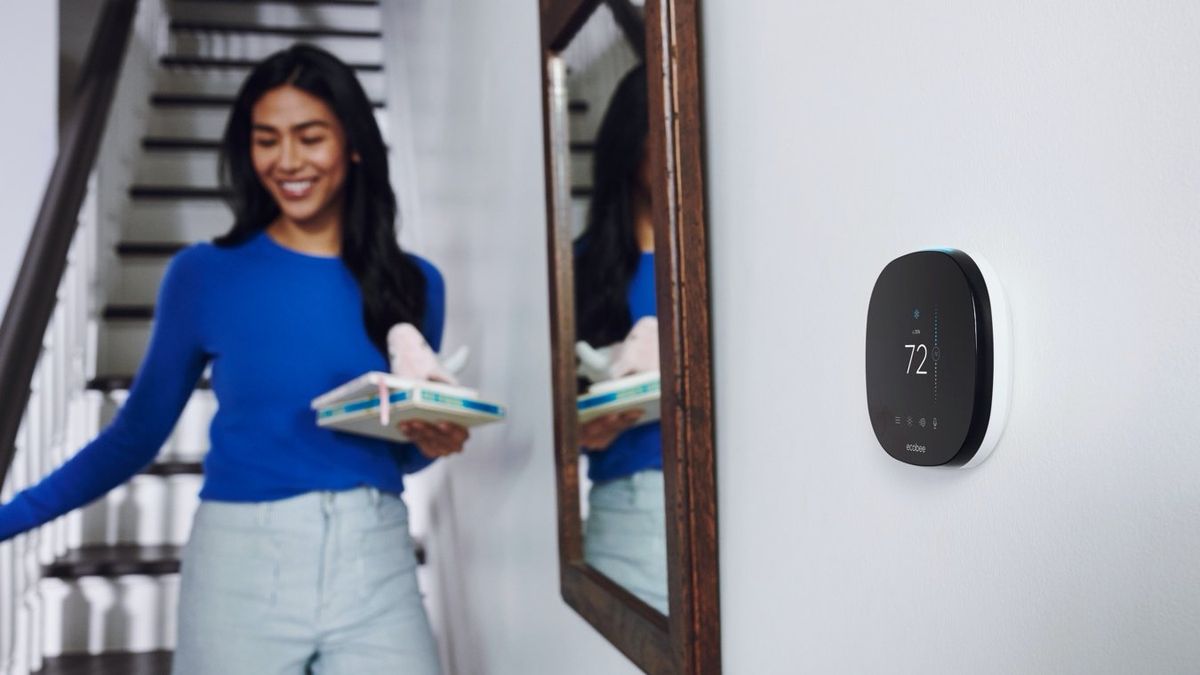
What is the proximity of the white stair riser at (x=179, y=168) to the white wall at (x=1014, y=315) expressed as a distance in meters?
3.39

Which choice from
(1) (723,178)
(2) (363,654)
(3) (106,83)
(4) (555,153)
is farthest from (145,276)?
(1) (723,178)

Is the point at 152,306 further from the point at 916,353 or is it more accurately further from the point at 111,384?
the point at 916,353

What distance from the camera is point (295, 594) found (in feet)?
5.06

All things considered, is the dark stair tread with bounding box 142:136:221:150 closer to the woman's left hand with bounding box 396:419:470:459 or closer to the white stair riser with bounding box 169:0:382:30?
the white stair riser with bounding box 169:0:382:30

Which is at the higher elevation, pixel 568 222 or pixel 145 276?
pixel 145 276

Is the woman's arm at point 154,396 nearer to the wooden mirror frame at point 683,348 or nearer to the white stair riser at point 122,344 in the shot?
the wooden mirror frame at point 683,348

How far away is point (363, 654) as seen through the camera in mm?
1569

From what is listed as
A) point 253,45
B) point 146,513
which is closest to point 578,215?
point 146,513

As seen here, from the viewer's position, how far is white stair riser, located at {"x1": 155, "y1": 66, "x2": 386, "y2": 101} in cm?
419

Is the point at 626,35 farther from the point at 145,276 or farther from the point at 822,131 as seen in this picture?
the point at 145,276

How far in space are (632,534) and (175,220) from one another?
300 centimetres

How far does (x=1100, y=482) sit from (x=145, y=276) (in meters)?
3.45

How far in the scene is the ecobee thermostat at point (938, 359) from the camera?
0.51 m

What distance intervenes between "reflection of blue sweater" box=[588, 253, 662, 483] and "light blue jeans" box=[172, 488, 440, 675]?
1.73 feet
